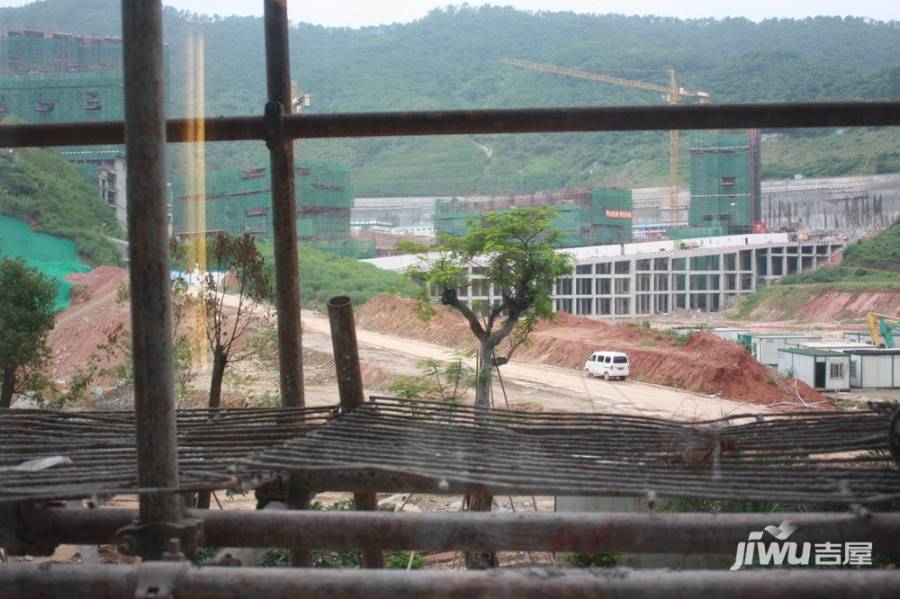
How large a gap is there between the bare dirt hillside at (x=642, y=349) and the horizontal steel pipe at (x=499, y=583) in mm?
6896

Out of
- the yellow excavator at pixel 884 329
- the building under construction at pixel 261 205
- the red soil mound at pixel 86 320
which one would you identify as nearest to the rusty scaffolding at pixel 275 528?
the building under construction at pixel 261 205

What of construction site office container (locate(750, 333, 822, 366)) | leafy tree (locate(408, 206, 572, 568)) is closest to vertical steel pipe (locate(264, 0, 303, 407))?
leafy tree (locate(408, 206, 572, 568))

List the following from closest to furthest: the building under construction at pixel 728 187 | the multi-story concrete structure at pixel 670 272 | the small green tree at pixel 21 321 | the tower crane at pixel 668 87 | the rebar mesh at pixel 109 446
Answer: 1. the rebar mesh at pixel 109 446
2. the small green tree at pixel 21 321
3. the multi-story concrete structure at pixel 670 272
4. the building under construction at pixel 728 187
5. the tower crane at pixel 668 87

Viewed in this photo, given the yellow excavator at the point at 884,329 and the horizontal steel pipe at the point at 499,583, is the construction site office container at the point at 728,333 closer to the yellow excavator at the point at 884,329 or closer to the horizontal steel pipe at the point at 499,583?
the yellow excavator at the point at 884,329

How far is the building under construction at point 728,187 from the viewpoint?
9320mm

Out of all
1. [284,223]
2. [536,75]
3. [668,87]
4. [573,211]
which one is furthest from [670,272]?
[284,223]

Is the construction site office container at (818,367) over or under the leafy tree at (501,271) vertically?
under

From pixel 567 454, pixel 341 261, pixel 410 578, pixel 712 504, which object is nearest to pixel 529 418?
pixel 567 454

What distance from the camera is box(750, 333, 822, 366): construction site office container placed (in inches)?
354

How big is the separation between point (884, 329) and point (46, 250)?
7.87 m

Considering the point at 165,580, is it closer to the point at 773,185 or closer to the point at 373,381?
the point at 373,381

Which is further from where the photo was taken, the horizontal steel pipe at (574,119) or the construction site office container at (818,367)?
the construction site office container at (818,367)

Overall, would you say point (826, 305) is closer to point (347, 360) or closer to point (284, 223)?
point (284, 223)

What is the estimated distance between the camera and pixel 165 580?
4.40 feet
